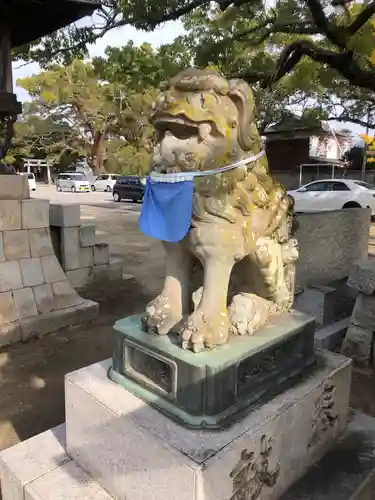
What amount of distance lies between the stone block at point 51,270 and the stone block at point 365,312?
2.76m

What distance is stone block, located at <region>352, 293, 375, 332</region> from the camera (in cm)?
325

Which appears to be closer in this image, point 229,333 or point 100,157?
point 229,333

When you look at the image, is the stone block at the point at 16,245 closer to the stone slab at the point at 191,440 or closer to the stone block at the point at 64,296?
the stone block at the point at 64,296

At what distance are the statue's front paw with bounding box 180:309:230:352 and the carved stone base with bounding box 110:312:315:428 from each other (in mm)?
29

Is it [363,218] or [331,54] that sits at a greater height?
[331,54]

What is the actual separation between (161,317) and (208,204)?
496 mm

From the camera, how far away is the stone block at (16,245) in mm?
3810

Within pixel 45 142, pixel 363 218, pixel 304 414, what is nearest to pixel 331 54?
pixel 363 218

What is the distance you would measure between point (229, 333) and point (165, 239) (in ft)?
1.52

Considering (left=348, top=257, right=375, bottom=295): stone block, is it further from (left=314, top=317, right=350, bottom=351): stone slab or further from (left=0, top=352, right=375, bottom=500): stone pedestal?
(left=0, top=352, right=375, bottom=500): stone pedestal

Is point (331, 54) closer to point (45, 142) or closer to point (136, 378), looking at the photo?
point (136, 378)

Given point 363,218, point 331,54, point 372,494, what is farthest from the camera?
point 331,54

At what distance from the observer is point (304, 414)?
1.71m

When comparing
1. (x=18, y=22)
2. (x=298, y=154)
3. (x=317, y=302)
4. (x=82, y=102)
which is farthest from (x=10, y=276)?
(x=82, y=102)
